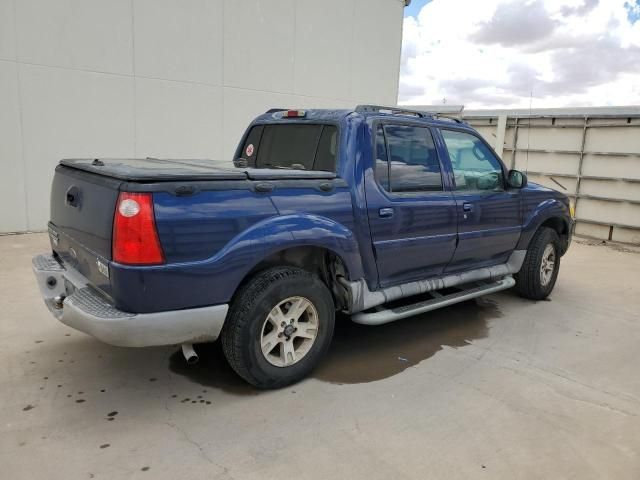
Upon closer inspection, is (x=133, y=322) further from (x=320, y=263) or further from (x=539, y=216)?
(x=539, y=216)

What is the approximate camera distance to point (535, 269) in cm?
535

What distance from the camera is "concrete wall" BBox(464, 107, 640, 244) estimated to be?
9.01 meters

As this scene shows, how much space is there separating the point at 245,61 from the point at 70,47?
3.06 meters

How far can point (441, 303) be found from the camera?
424 centimetres

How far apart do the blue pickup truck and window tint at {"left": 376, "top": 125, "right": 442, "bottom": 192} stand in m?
0.01

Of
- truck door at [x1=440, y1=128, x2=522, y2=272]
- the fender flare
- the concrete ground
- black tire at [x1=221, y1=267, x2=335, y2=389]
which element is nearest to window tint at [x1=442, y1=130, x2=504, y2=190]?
truck door at [x1=440, y1=128, x2=522, y2=272]

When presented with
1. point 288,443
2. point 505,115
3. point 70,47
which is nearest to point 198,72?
point 70,47

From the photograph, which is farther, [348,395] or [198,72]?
[198,72]

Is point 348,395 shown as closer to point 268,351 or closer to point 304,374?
point 304,374

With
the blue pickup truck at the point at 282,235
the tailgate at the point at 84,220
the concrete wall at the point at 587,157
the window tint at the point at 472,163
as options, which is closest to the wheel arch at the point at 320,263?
the blue pickup truck at the point at 282,235

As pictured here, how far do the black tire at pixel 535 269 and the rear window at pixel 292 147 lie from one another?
275 centimetres

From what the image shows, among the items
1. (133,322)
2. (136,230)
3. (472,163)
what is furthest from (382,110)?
(133,322)

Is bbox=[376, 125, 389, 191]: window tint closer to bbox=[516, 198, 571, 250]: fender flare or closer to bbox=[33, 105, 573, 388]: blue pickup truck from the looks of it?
bbox=[33, 105, 573, 388]: blue pickup truck

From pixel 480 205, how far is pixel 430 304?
1079mm
